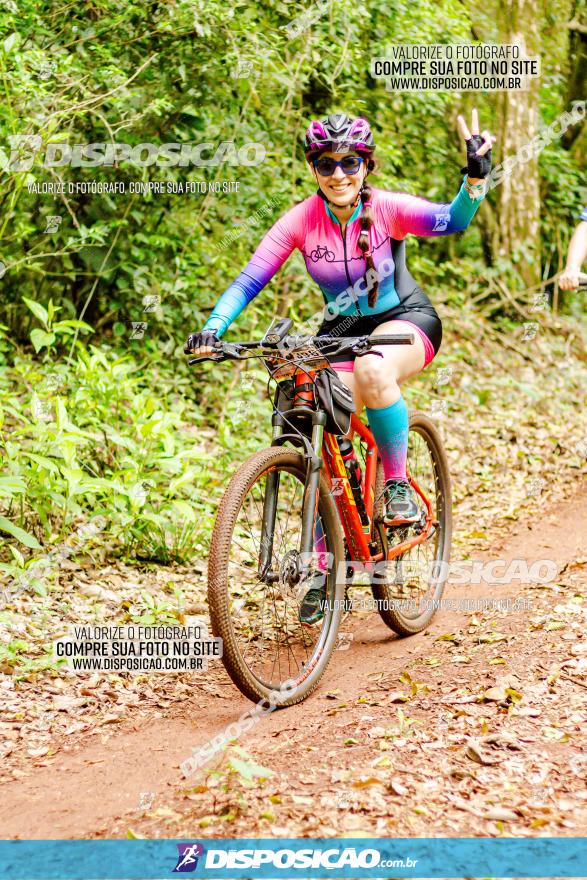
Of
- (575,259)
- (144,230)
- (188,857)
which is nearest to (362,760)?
(188,857)

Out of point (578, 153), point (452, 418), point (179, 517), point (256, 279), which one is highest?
point (578, 153)

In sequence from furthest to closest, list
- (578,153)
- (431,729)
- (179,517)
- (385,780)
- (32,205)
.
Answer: (578,153), (32,205), (179,517), (431,729), (385,780)

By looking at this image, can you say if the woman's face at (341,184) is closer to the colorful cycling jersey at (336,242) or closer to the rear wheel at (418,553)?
the colorful cycling jersey at (336,242)

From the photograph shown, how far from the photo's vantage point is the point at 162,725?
4.04 m

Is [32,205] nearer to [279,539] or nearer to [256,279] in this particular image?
[256,279]

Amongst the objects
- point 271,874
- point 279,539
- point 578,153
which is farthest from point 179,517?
point 578,153

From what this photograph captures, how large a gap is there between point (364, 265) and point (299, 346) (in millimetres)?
694

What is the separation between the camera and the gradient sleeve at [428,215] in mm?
4082

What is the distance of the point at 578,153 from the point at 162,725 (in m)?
11.4

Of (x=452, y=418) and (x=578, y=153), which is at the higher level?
(x=578, y=153)

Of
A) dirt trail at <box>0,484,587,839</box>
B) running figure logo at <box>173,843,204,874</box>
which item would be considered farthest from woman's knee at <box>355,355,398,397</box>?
running figure logo at <box>173,843,204,874</box>

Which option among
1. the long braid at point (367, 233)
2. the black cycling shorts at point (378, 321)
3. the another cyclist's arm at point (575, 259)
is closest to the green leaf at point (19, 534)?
the black cycling shorts at point (378, 321)

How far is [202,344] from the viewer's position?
3850 millimetres

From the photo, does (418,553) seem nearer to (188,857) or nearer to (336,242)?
(336,242)
